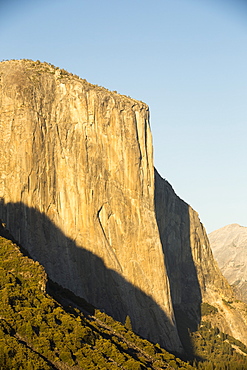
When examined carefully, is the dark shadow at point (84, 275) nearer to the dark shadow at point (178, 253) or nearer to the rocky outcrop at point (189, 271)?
the dark shadow at point (178, 253)

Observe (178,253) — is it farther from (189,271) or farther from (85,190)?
(85,190)

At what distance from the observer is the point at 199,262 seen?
416ft

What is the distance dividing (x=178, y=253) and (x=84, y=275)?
123 feet

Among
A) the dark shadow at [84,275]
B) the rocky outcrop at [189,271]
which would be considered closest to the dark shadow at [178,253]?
the rocky outcrop at [189,271]

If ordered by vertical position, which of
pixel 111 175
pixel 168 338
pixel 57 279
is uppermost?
pixel 111 175

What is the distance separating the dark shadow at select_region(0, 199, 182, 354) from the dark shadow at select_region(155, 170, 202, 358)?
20.7 m

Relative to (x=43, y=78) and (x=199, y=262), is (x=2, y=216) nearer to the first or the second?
(x=43, y=78)

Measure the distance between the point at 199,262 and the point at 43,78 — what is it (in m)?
49.0

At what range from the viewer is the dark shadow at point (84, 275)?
8344 centimetres

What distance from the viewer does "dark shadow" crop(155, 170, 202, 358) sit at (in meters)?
115

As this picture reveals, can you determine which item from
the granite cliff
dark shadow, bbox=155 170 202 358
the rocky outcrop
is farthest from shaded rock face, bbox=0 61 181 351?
the rocky outcrop

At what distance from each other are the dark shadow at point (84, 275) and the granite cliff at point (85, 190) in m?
Answer: 0.12

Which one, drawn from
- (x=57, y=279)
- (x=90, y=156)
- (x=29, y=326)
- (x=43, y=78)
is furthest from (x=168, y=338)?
(x=29, y=326)

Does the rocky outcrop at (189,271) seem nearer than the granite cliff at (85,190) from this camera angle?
No
